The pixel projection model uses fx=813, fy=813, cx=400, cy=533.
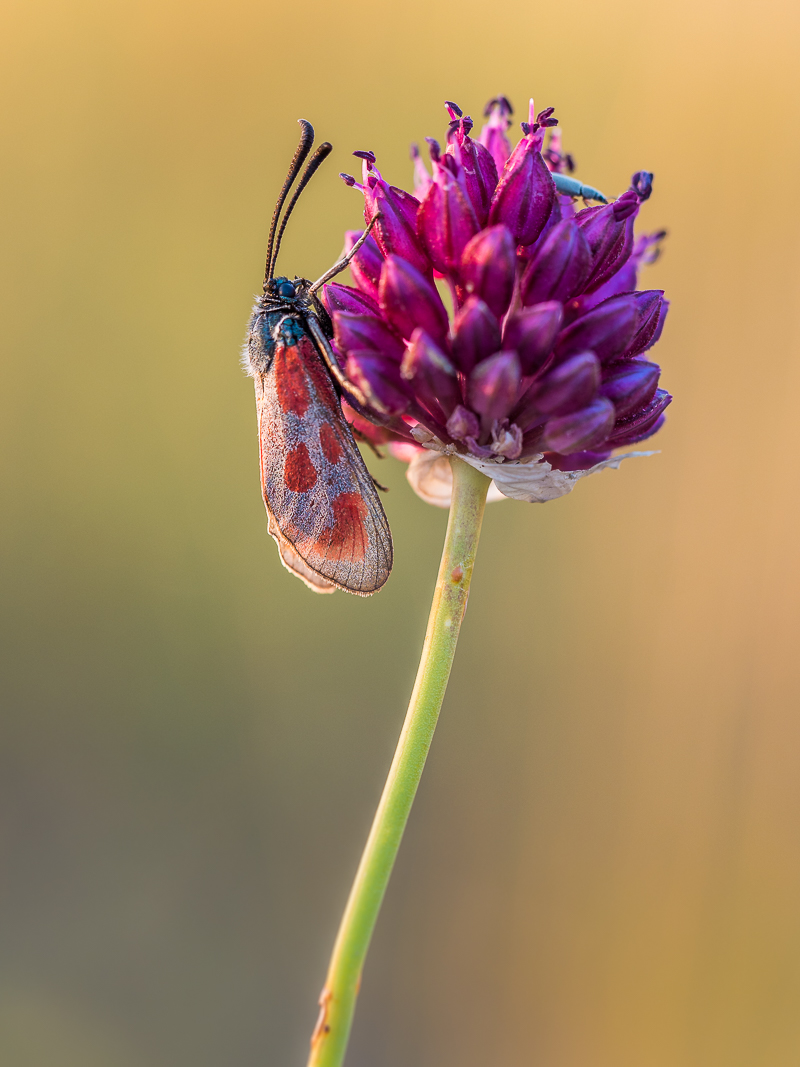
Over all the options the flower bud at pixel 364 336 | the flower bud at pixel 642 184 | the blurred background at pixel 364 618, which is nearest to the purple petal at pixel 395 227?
the flower bud at pixel 364 336

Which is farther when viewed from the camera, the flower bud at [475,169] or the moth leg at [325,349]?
the moth leg at [325,349]

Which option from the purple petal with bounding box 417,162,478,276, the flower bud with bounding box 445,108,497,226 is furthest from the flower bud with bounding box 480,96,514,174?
the purple petal with bounding box 417,162,478,276

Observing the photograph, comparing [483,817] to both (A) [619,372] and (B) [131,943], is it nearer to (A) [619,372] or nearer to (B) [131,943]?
(B) [131,943]

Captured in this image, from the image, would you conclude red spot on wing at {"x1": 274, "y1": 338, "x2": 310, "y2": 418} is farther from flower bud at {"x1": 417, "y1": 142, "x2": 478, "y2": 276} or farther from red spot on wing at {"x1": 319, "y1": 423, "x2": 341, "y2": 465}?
flower bud at {"x1": 417, "y1": 142, "x2": 478, "y2": 276}

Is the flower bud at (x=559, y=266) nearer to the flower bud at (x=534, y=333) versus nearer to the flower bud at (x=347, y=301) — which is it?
the flower bud at (x=534, y=333)

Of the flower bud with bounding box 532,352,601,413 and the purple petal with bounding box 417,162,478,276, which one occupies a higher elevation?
the purple petal with bounding box 417,162,478,276

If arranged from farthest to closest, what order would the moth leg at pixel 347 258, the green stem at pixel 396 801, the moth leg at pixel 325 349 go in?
the moth leg at pixel 325 349 → the moth leg at pixel 347 258 → the green stem at pixel 396 801

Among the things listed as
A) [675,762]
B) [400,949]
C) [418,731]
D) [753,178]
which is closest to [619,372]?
[418,731]

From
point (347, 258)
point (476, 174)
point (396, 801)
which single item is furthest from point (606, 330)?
point (396, 801)
